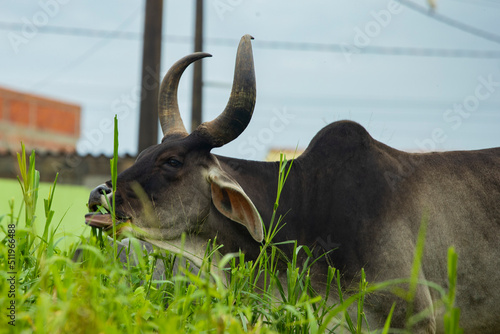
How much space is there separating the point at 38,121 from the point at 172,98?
30.6 m

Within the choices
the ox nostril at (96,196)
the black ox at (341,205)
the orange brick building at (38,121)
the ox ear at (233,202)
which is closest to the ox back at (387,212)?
the black ox at (341,205)

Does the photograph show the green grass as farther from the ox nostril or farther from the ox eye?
the ox eye

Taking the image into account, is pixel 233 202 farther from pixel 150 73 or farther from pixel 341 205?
pixel 150 73

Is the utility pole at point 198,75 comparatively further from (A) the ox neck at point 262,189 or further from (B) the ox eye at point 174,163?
(B) the ox eye at point 174,163

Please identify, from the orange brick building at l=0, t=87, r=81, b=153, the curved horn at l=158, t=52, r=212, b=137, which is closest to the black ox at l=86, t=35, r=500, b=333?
the curved horn at l=158, t=52, r=212, b=137

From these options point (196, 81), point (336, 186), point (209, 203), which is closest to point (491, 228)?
point (336, 186)

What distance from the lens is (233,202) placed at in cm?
327

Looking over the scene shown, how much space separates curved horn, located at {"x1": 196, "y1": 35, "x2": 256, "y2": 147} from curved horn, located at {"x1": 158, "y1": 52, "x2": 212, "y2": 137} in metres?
0.43

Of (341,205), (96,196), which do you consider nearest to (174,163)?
(96,196)

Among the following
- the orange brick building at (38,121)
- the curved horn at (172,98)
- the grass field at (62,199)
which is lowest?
the orange brick building at (38,121)

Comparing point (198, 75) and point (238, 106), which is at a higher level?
point (238, 106)

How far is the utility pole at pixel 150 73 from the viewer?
8.34 metres

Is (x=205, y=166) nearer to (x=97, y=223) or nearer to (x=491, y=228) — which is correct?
(x=97, y=223)

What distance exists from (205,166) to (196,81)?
774cm
